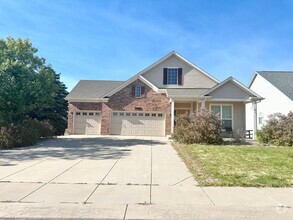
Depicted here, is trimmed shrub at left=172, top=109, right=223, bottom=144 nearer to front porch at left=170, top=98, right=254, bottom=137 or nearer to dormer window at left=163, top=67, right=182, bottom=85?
front porch at left=170, top=98, right=254, bottom=137

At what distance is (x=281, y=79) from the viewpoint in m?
26.9

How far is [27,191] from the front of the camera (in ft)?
18.6

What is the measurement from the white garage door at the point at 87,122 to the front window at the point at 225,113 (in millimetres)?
10327

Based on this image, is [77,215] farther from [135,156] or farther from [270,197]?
[135,156]

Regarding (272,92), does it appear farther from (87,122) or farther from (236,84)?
(87,122)

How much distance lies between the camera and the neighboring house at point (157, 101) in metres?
20.1

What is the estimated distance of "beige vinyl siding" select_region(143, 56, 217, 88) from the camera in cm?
2352

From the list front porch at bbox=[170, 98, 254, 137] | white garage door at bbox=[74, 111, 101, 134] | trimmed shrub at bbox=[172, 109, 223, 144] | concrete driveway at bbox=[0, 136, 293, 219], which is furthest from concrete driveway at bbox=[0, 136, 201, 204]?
white garage door at bbox=[74, 111, 101, 134]

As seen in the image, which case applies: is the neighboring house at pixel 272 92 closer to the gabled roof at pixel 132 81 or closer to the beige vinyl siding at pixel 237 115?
the beige vinyl siding at pixel 237 115

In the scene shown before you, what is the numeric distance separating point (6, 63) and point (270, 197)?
→ 48.2ft

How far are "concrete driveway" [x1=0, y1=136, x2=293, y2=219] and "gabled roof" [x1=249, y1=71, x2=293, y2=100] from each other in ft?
65.7

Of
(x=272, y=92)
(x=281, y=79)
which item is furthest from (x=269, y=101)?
(x=281, y=79)

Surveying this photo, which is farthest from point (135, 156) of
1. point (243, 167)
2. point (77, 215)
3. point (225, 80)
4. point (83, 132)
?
point (83, 132)

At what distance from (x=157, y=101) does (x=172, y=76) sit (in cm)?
298
